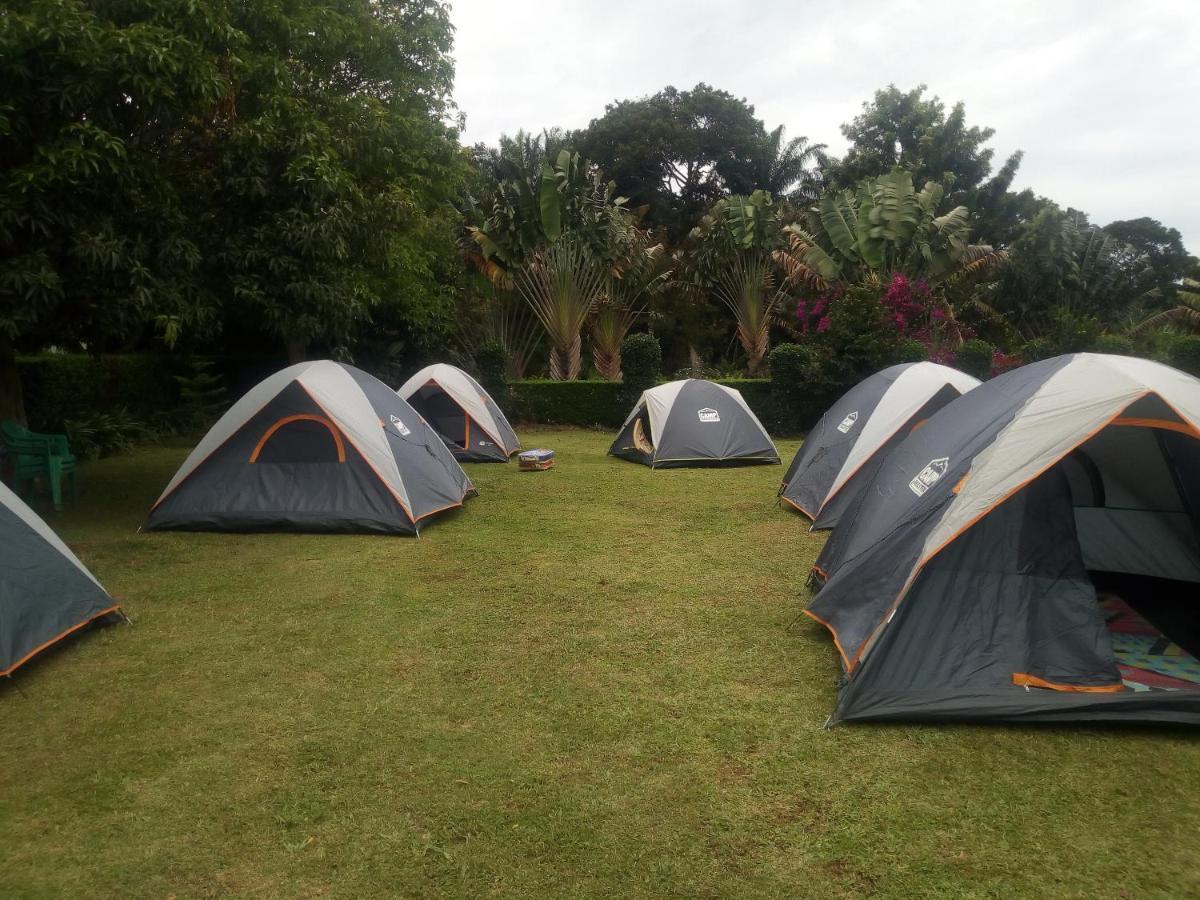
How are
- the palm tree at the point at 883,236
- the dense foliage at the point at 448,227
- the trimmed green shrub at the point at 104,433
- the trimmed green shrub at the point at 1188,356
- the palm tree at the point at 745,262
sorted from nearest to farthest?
the dense foliage at the point at 448,227
the trimmed green shrub at the point at 104,433
the trimmed green shrub at the point at 1188,356
the palm tree at the point at 883,236
the palm tree at the point at 745,262

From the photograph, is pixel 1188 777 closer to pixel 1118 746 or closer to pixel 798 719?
pixel 1118 746

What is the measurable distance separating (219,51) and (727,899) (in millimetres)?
8819

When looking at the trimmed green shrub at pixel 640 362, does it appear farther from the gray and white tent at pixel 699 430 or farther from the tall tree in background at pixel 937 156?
the tall tree in background at pixel 937 156

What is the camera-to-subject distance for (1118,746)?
378cm

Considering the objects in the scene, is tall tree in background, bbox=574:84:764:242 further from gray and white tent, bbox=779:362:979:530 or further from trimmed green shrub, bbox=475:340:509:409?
gray and white tent, bbox=779:362:979:530

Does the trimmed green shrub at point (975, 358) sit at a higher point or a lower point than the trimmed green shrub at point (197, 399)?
higher

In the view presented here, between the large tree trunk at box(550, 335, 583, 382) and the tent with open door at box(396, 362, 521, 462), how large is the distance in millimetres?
7920

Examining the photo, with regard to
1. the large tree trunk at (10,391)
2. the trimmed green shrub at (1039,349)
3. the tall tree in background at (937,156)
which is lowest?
the large tree trunk at (10,391)

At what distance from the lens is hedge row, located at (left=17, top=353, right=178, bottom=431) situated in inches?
529

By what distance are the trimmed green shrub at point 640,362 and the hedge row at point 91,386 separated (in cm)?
913

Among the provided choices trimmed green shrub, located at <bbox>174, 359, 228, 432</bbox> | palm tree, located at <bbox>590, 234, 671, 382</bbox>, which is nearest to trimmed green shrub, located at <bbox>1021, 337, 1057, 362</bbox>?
palm tree, located at <bbox>590, 234, 671, 382</bbox>

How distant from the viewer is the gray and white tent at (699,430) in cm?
1272

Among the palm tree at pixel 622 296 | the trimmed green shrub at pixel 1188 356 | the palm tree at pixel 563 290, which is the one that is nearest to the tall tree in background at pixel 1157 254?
the trimmed green shrub at pixel 1188 356

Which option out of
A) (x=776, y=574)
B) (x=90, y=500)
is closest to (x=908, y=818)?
(x=776, y=574)
